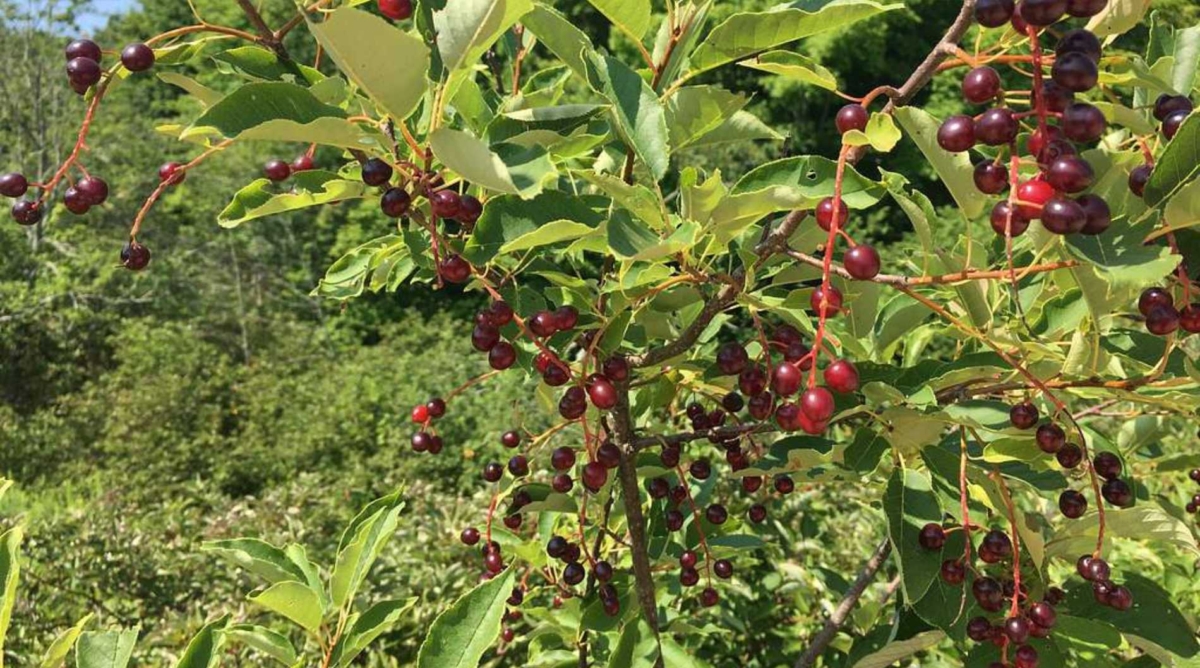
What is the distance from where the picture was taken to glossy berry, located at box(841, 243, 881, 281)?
0.69 m

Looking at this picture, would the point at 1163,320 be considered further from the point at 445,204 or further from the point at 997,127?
the point at 445,204

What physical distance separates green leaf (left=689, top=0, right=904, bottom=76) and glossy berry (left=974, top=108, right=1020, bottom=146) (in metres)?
0.21

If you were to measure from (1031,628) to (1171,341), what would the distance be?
332 mm

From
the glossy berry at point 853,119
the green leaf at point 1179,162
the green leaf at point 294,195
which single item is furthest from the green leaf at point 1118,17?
the green leaf at point 294,195

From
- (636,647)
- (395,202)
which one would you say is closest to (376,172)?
(395,202)

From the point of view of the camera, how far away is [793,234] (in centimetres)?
93

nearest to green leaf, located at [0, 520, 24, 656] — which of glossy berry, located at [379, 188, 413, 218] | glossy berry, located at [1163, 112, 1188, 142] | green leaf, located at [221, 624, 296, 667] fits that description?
green leaf, located at [221, 624, 296, 667]

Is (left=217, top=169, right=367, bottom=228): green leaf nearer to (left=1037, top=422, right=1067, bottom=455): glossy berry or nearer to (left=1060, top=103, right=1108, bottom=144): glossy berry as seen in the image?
(left=1060, top=103, right=1108, bottom=144): glossy berry

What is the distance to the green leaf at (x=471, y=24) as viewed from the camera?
0.63 m

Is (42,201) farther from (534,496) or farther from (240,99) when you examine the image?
(534,496)

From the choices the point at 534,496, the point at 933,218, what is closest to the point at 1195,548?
the point at 933,218

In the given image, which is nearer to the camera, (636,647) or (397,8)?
(397,8)

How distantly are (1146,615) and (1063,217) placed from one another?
77 cm

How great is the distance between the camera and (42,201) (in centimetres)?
96
